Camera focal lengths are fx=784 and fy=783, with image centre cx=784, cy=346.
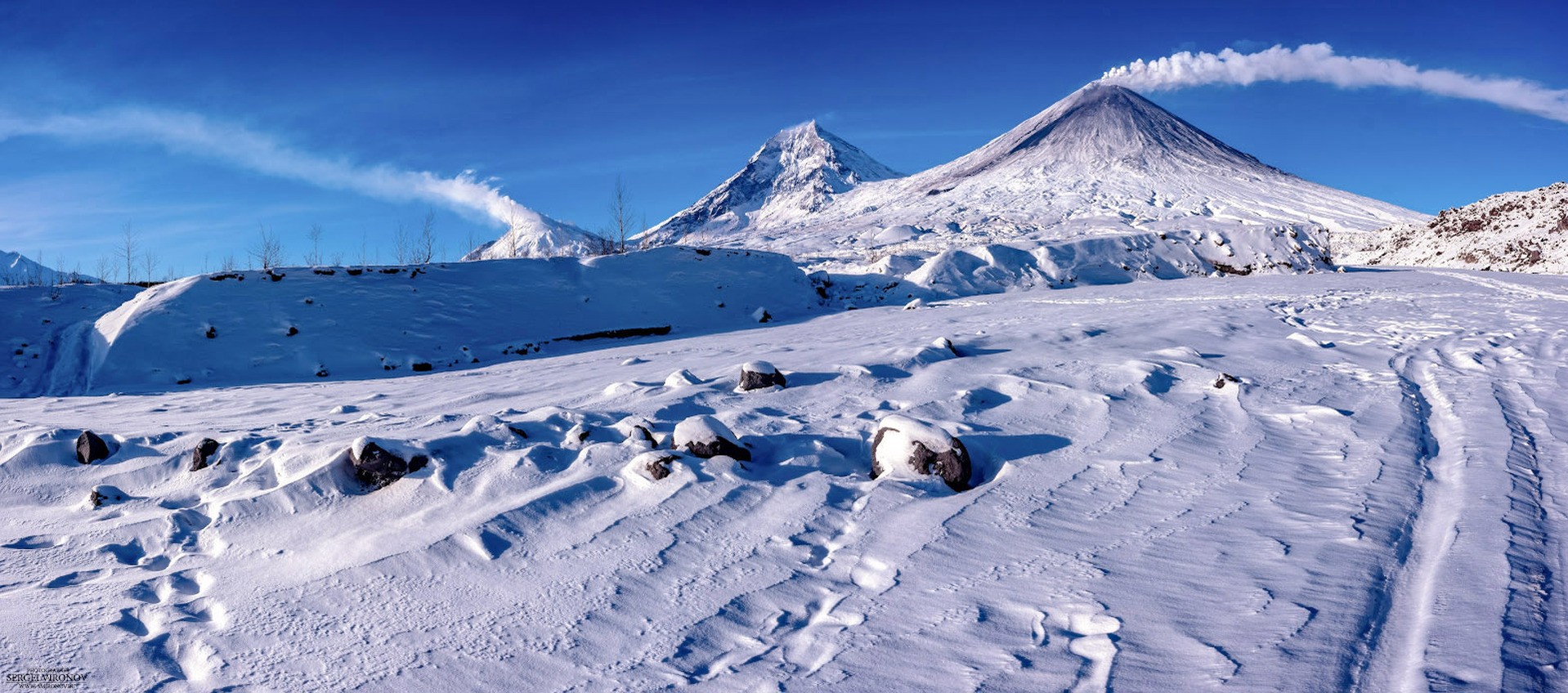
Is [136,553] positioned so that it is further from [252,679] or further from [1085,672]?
[1085,672]

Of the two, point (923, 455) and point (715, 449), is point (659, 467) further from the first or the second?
point (923, 455)

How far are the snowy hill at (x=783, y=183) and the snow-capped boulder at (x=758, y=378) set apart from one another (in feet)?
219

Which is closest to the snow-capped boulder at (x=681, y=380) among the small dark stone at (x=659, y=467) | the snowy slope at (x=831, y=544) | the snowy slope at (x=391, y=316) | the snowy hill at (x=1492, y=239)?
the snowy slope at (x=831, y=544)

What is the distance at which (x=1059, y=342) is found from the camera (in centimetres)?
739

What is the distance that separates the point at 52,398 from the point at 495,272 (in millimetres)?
5617

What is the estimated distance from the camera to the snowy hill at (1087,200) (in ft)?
63.8

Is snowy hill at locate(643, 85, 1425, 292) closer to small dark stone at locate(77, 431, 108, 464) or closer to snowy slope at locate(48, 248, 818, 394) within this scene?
snowy slope at locate(48, 248, 818, 394)

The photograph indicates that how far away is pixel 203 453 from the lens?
4.17 meters

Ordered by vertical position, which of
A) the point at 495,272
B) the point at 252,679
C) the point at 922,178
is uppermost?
the point at 922,178

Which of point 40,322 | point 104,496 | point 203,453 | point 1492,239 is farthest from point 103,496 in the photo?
point 1492,239

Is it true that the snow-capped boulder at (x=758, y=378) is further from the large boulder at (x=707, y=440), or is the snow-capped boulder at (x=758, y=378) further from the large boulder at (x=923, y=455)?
the large boulder at (x=923, y=455)

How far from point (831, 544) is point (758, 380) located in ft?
8.22

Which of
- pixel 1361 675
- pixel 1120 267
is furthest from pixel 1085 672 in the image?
pixel 1120 267

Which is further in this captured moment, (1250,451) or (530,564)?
(1250,451)
